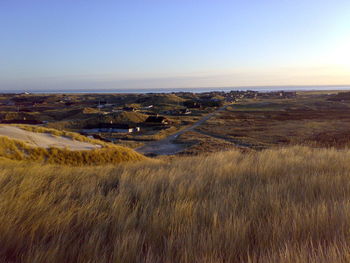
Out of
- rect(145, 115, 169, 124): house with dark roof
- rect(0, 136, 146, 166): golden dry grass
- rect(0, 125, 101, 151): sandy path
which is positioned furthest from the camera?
rect(145, 115, 169, 124): house with dark roof

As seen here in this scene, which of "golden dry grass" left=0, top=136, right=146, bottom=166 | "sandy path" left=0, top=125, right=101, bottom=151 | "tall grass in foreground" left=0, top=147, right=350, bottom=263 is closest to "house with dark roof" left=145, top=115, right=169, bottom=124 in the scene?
"sandy path" left=0, top=125, right=101, bottom=151

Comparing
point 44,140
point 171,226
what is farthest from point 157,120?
point 171,226

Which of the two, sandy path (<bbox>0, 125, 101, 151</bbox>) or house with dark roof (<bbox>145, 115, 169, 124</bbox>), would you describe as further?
house with dark roof (<bbox>145, 115, 169, 124</bbox>)

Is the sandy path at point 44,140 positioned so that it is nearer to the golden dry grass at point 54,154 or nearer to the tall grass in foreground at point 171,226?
the golden dry grass at point 54,154

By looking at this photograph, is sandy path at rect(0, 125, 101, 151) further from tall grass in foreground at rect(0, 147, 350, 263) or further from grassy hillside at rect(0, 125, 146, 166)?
tall grass in foreground at rect(0, 147, 350, 263)

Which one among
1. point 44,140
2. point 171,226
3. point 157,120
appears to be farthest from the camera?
point 157,120

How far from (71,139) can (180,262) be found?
23.8 meters

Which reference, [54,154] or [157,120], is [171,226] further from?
[157,120]

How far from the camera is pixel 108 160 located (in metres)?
21.0

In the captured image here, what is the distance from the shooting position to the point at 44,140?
21.4 metres

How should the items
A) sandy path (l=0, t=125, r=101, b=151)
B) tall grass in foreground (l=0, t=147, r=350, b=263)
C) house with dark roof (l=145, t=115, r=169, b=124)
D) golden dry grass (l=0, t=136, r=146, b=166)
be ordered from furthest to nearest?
house with dark roof (l=145, t=115, r=169, b=124), sandy path (l=0, t=125, r=101, b=151), golden dry grass (l=0, t=136, r=146, b=166), tall grass in foreground (l=0, t=147, r=350, b=263)

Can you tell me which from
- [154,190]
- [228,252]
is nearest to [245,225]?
[228,252]

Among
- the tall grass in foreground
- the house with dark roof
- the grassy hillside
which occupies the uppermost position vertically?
the tall grass in foreground

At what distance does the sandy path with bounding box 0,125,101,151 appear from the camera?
Result: 65.5ft
